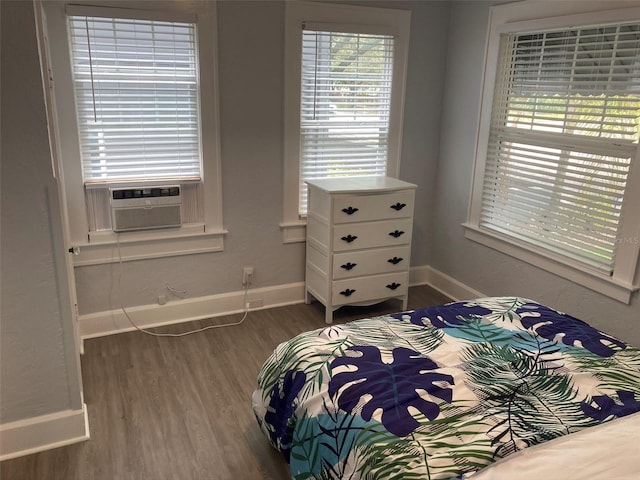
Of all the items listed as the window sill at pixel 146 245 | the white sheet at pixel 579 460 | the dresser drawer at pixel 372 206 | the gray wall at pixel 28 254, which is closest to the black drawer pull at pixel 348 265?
the dresser drawer at pixel 372 206

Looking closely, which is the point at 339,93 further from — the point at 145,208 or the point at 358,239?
the point at 145,208

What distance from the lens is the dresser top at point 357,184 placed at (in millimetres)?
3432

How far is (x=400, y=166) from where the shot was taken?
410 centimetres

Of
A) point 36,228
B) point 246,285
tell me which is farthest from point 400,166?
point 36,228

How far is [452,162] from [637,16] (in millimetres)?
1639

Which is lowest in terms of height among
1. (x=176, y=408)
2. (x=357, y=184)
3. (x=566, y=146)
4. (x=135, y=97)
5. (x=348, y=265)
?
(x=176, y=408)

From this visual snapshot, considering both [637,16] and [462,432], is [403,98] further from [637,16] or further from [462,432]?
[462,432]

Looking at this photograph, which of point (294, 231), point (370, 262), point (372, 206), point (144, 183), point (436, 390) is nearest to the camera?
point (436, 390)

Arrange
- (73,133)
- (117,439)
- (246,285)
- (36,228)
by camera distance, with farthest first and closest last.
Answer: (246,285)
(73,133)
(117,439)
(36,228)

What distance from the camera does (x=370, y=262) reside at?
3.62 meters

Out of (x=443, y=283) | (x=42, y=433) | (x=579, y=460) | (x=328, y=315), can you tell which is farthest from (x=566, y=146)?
(x=42, y=433)

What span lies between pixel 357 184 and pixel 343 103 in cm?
64

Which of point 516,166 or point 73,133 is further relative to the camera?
point 516,166

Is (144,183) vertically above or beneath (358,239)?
above
